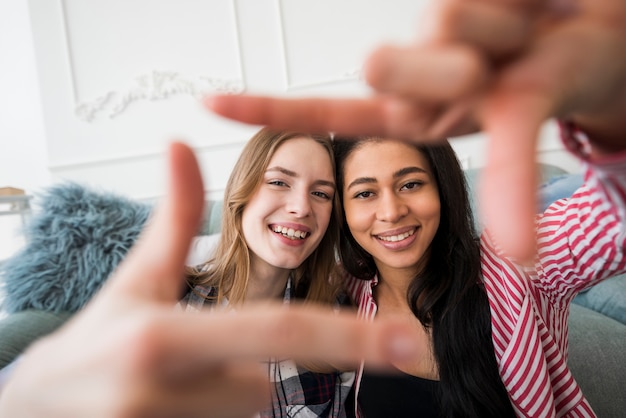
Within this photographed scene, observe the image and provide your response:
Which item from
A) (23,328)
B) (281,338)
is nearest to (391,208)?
(281,338)

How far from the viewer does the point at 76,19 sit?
2553 mm

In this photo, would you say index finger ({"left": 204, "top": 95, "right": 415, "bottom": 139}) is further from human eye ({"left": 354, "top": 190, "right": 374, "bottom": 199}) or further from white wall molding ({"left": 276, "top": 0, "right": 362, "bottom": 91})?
white wall molding ({"left": 276, "top": 0, "right": 362, "bottom": 91})

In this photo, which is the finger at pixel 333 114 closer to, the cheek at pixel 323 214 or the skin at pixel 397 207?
the skin at pixel 397 207

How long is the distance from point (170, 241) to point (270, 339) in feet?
0.38

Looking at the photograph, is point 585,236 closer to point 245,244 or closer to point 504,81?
point 504,81

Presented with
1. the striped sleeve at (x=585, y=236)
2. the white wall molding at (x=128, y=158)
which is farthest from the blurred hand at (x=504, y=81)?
the white wall molding at (x=128, y=158)

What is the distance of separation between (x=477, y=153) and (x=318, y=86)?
0.88 meters

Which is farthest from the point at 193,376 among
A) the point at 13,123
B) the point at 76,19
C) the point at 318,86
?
the point at 13,123

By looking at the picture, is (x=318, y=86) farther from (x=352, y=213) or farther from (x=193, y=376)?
(x=193, y=376)

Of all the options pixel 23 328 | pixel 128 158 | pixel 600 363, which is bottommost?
pixel 600 363

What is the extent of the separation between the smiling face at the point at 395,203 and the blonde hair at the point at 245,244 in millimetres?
139

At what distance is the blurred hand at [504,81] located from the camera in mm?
267

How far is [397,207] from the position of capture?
1.00 m

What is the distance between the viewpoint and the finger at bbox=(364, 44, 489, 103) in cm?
27
